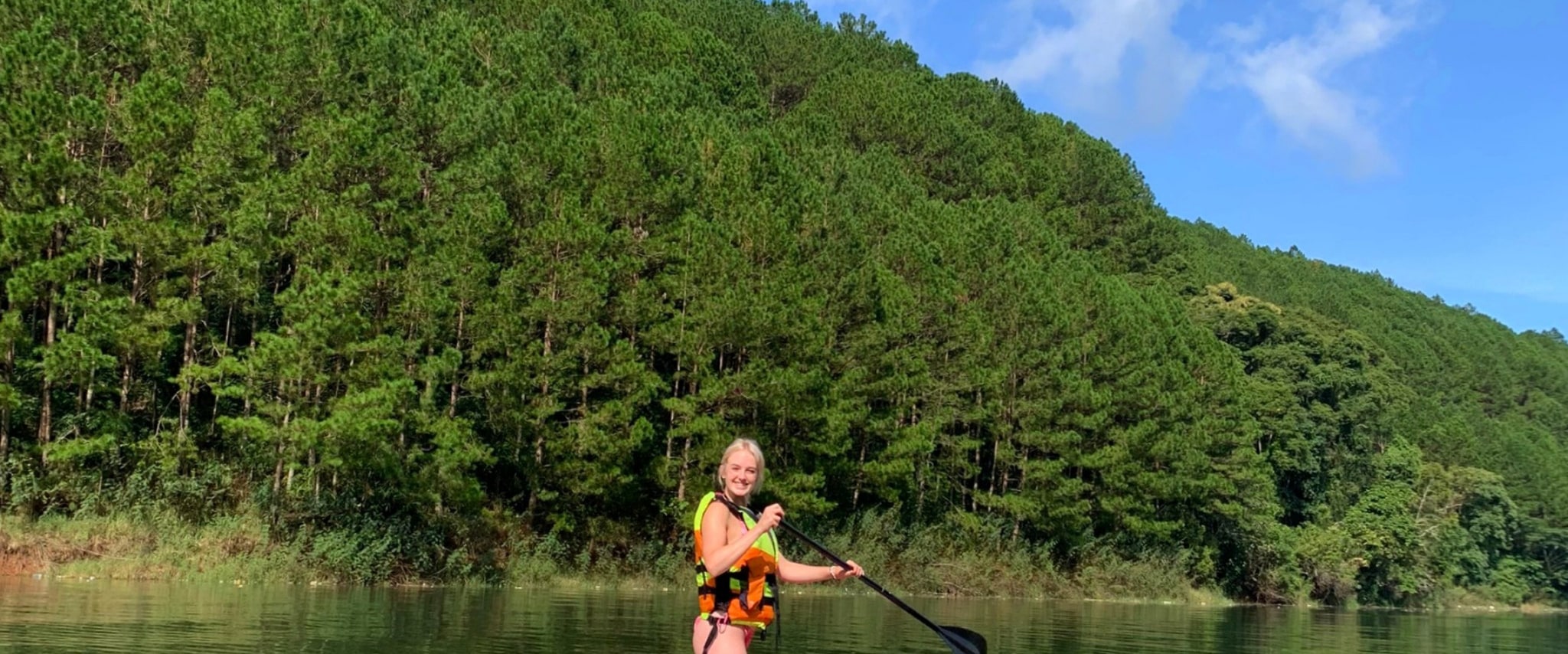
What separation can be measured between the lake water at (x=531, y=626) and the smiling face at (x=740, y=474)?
203 inches

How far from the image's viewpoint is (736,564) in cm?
617

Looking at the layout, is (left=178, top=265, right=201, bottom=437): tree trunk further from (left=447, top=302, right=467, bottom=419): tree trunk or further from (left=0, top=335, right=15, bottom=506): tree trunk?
(left=447, top=302, right=467, bottom=419): tree trunk

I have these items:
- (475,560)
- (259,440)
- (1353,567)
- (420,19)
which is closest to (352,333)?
(259,440)

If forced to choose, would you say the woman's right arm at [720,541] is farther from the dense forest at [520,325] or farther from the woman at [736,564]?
the dense forest at [520,325]

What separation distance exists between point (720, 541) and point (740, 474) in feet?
1.11

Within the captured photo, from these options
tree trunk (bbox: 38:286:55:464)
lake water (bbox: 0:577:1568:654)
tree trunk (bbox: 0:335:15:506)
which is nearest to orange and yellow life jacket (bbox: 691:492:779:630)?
lake water (bbox: 0:577:1568:654)

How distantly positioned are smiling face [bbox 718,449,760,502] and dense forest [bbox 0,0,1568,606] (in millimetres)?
22254

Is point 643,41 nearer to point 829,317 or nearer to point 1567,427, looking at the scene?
point 829,317

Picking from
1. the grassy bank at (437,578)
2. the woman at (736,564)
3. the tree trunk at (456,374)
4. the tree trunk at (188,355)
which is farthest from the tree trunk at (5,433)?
the woman at (736,564)

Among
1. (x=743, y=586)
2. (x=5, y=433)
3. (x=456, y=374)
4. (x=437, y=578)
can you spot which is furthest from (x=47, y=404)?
(x=743, y=586)

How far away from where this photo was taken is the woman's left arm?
22.0 ft

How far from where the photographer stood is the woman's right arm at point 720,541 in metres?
6.06

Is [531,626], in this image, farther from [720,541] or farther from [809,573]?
[720,541]

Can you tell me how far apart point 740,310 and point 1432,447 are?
7684 cm
